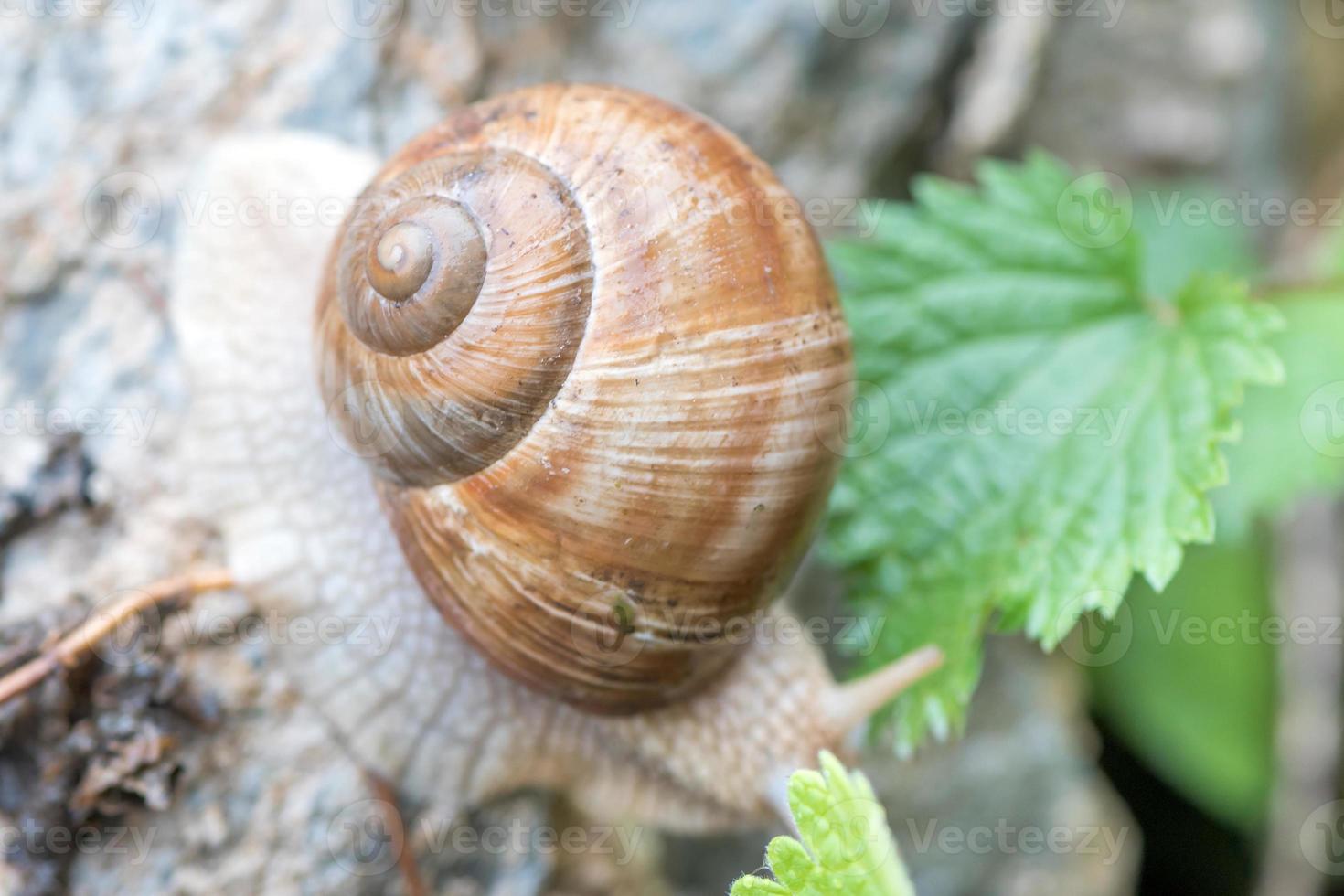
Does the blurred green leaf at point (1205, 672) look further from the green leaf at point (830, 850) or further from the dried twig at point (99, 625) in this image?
the dried twig at point (99, 625)

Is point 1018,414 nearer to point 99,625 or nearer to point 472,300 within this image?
point 472,300

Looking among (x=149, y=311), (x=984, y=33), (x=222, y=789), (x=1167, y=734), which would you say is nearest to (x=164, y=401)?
(x=149, y=311)

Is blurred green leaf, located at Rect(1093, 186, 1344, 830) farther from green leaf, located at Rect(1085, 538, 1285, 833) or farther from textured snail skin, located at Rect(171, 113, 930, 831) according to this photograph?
textured snail skin, located at Rect(171, 113, 930, 831)

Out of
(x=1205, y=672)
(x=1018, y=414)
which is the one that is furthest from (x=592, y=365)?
(x=1205, y=672)

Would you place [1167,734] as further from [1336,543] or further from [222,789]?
[222,789]

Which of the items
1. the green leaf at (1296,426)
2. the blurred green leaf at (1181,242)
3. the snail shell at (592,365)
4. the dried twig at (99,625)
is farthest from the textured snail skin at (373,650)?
the blurred green leaf at (1181,242)

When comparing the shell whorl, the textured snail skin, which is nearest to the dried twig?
the textured snail skin
